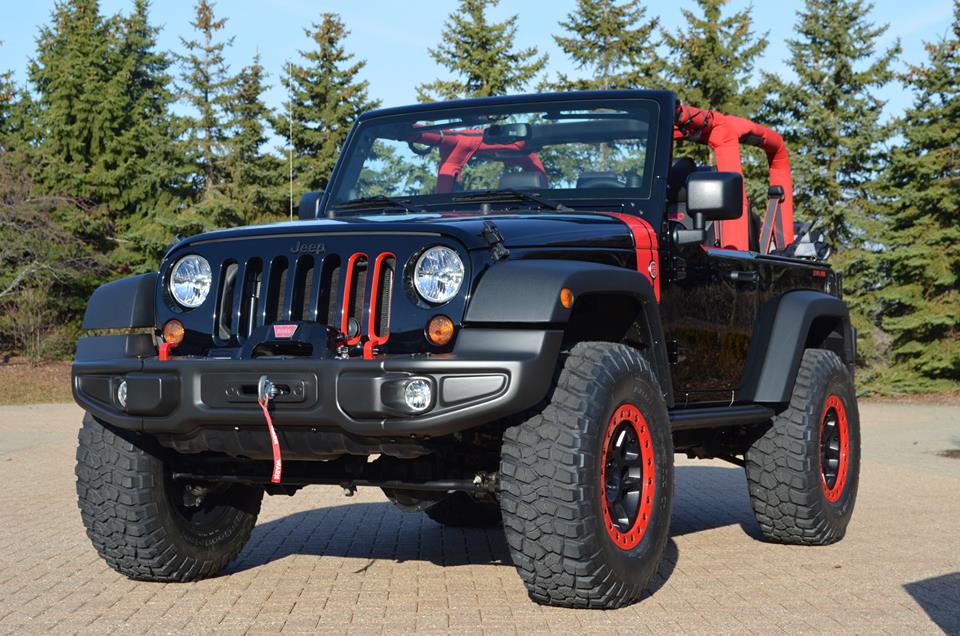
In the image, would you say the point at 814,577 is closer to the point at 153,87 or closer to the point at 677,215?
the point at 677,215

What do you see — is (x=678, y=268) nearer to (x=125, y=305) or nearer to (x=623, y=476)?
(x=623, y=476)

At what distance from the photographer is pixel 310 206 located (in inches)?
266

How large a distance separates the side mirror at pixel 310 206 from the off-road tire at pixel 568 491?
2246mm

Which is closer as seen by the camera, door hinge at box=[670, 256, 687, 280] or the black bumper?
the black bumper

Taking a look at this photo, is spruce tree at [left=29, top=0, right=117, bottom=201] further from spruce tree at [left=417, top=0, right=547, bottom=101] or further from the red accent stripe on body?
the red accent stripe on body

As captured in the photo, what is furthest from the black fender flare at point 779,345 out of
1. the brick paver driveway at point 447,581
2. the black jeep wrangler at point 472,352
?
the brick paver driveway at point 447,581

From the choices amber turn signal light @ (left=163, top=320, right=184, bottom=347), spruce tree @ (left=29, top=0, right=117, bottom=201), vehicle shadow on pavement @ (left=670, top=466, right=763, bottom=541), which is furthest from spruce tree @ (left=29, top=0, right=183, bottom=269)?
amber turn signal light @ (left=163, top=320, right=184, bottom=347)

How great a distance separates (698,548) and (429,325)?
3089 mm

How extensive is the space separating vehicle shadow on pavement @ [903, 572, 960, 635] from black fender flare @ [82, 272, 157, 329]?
3476mm

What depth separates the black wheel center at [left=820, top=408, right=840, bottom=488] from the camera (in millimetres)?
7434

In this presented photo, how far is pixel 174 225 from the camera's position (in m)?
39.9

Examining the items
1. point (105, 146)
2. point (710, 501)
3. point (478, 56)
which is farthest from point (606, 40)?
point (710, 501)

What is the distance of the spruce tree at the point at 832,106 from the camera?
32.3 meters

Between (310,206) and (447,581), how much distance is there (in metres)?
2.14
